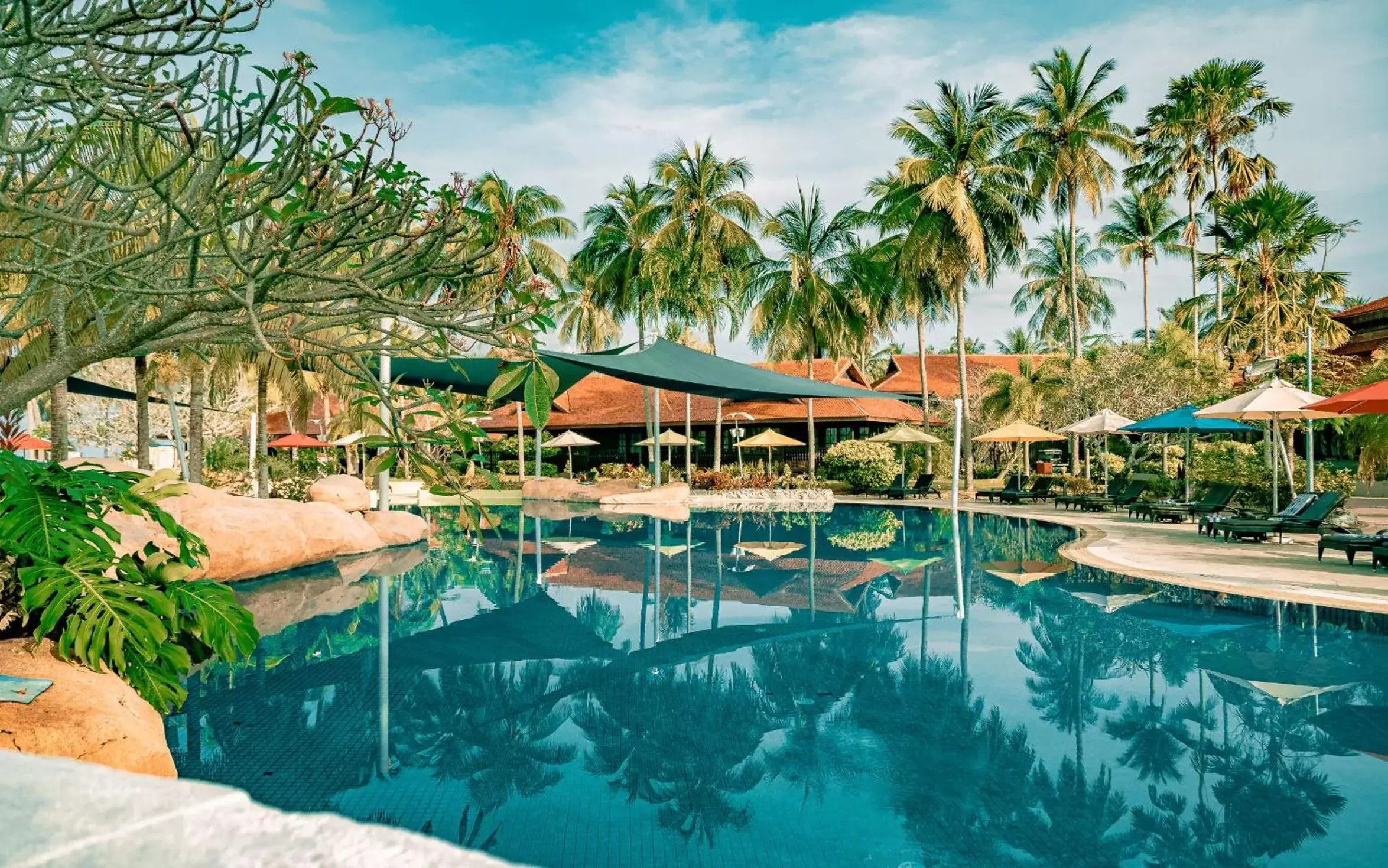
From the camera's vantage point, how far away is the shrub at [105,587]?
443 cm

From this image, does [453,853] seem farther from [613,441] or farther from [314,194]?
[613,441]

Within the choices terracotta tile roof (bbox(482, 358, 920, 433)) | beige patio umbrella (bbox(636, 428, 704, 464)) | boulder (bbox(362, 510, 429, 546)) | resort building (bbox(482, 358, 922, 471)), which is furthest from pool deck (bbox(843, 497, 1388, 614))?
beige patio umbrella (bbox(636, 428, 704, 464))

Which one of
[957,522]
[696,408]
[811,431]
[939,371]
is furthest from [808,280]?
[957,522]

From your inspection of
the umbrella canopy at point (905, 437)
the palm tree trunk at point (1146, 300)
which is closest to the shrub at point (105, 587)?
the umbrella canopy at point (905, 437)

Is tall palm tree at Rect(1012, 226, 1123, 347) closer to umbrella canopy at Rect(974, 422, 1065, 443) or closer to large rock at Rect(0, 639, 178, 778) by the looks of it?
umbrella canopy at Rect(974, 422, 1065, 443)

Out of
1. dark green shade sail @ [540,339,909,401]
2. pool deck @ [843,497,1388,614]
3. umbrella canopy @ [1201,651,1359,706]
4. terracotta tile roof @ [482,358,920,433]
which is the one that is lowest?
umbrella canopy @ [1201,651,1359,706]

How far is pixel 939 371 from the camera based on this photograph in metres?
37.2

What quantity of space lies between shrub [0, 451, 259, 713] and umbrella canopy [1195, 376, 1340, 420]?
13.6 meters

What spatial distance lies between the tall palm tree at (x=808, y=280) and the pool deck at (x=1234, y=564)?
43.9 feet

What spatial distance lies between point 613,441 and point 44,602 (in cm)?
3137

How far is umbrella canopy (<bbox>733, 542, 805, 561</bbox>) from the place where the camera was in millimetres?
13844

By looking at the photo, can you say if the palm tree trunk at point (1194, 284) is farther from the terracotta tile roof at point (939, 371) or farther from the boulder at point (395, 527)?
the boulder at point (395, 527)

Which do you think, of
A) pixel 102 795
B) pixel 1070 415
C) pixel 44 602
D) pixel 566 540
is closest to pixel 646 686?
pixel 44 602

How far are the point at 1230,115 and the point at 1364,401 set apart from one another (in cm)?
2469
